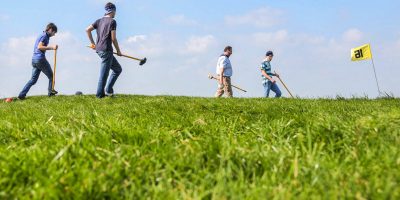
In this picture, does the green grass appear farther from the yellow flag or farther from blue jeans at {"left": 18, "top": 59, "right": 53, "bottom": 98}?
the yellow flag

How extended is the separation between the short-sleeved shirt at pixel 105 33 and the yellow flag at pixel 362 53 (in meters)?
14.7

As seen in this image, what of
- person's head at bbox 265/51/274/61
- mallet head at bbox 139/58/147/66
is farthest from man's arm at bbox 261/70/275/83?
mallet head at bbox 139/58/147/66

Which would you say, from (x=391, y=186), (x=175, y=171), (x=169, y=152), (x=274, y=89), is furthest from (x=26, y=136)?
(x=274, y=89)

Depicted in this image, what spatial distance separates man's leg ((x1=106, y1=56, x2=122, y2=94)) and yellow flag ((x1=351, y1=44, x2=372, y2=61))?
1395cm

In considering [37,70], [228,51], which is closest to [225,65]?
[228,51]

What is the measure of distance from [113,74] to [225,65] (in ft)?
17.7

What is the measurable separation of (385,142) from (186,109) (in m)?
4.41

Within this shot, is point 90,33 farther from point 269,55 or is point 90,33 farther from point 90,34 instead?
point 269,55

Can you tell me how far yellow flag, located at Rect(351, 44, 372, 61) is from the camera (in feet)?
79.6

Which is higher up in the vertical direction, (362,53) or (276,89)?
(362,53)

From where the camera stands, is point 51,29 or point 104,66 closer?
point 104,66

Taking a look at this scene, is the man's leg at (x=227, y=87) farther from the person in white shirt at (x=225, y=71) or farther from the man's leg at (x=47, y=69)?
the man's leg at (x=47, y=69)

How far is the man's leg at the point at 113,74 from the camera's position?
14.9 metres

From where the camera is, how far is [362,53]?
965 inches
